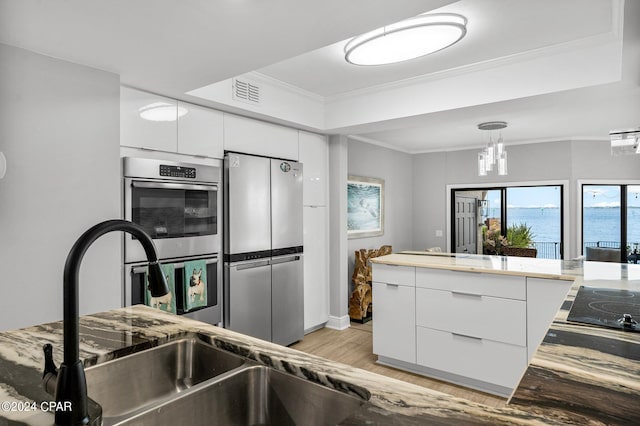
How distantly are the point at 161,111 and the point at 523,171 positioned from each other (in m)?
5.50

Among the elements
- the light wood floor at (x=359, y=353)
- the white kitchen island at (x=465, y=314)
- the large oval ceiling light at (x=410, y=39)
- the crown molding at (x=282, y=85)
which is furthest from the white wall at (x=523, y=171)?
the large oval ceiling light at (x=410, y=39)

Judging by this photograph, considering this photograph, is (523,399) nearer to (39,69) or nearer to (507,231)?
(39,69)

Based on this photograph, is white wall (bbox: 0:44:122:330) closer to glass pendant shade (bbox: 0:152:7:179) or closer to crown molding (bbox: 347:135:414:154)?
glass pendant shade (bbox: 0:152:7:179)

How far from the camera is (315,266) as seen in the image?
421 cm

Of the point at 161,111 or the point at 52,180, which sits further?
the point at 161,111

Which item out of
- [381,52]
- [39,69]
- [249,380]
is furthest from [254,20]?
[249,380]

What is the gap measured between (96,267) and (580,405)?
7.57 feet

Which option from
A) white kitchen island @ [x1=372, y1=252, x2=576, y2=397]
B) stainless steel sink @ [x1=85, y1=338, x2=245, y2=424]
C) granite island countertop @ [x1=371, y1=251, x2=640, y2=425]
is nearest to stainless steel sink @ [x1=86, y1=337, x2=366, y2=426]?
stainless steel sink @ [x1=85, y1=338, x2=245, y2=424]

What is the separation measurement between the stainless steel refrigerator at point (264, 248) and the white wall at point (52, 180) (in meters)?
1.00

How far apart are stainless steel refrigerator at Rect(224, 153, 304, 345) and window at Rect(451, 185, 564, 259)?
12.4 feet

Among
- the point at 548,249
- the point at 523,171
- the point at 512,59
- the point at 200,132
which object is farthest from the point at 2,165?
the point at 548,249

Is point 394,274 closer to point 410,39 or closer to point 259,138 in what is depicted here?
point 259,138

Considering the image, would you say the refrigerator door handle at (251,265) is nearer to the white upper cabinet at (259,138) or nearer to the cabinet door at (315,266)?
the cabinet door at (315,266)

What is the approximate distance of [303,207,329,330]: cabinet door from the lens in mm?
4094
